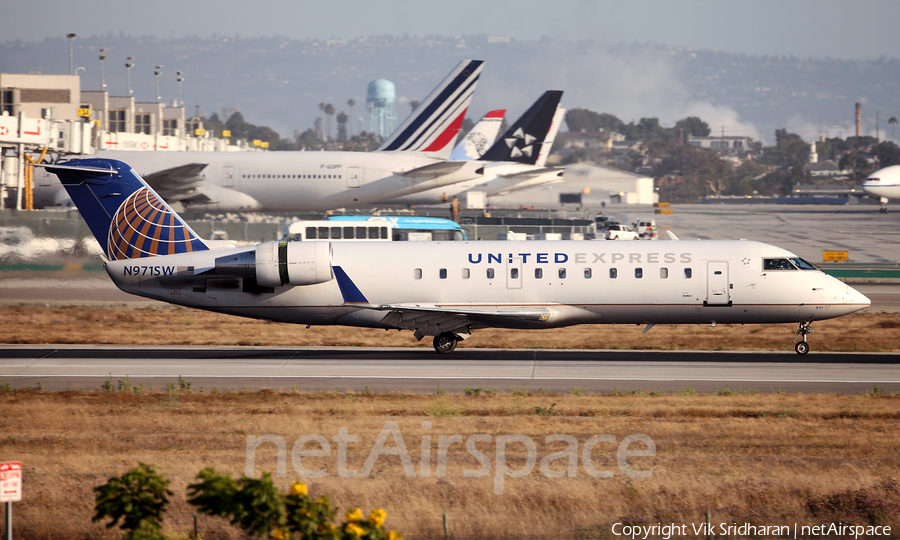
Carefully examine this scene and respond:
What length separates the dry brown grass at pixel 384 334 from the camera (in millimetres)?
29969

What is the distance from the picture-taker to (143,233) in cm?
2741

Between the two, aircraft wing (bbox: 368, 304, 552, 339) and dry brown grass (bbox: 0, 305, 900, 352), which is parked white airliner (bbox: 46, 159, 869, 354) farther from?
dry brown grass (bbox: 0, 305, 900, 352)

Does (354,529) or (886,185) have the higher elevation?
(886,185)

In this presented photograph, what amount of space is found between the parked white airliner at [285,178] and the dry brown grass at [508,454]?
1331 inches

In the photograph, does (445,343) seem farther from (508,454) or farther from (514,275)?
(508,454)

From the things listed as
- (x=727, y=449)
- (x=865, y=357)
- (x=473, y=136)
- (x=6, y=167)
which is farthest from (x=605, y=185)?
(x=727, y=449)

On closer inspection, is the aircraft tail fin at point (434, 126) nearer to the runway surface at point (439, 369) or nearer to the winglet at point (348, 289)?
the runway surface at point (439, 369)

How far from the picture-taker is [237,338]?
31.0 metres

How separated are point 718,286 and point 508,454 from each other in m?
13.3

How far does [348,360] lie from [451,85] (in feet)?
117

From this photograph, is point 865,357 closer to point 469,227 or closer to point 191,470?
point 191,470

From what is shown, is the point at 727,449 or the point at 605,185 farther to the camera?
the point at 605,185

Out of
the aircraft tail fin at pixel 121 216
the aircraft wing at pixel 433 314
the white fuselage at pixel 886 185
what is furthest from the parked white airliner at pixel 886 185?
the aircraft tail fin at pixel 121 216

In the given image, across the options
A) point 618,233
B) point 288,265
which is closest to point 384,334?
point 288,265
